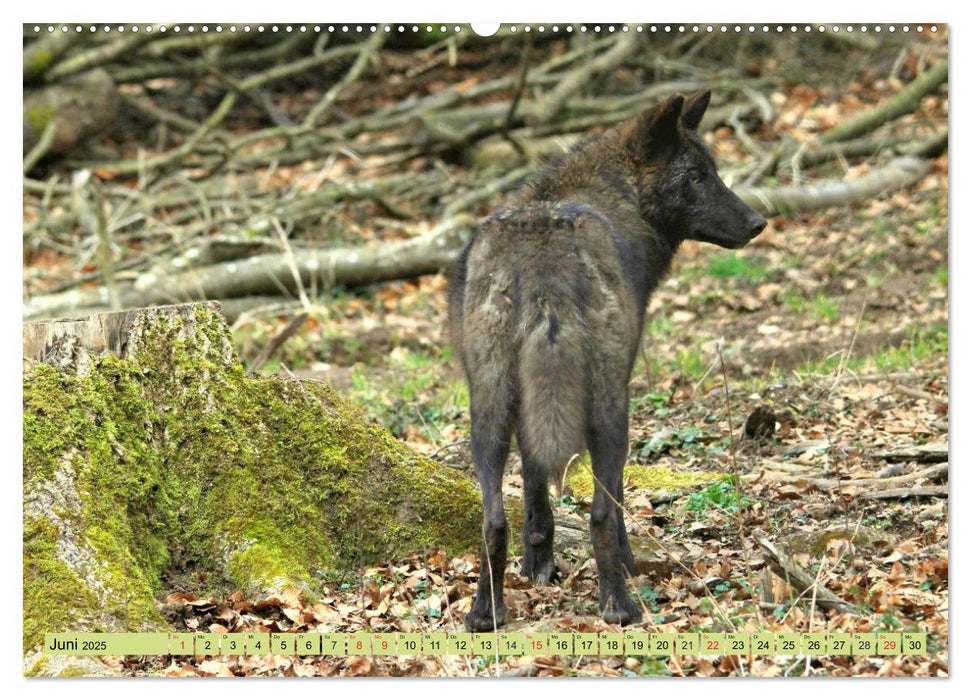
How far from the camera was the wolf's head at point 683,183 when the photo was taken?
630cm

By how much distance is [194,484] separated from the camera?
5387mm

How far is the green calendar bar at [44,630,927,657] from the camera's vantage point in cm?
417

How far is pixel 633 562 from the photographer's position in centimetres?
549

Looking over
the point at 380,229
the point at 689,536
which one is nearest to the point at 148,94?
the point at 380,229

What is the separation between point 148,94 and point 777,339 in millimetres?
10358

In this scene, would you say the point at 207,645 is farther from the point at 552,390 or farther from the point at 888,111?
the point at 888,111

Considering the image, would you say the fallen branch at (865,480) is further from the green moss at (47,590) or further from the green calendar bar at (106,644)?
the green moss at (47,590)

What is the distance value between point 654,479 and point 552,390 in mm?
2364

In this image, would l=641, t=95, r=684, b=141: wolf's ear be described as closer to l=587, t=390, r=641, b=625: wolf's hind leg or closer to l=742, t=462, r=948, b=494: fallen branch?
l=587, t=390, r=641, b=625: wolf's hind leg

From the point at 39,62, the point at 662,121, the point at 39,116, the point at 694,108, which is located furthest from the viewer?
the point at 39,116

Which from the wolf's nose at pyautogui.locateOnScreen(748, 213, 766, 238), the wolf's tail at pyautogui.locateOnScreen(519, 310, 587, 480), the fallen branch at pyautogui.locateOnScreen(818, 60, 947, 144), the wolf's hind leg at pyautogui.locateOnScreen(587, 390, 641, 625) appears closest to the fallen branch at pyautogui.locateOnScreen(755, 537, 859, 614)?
the wolf's hind leg at pyautogui.locateOnScreen(587, 390, 641, 625)

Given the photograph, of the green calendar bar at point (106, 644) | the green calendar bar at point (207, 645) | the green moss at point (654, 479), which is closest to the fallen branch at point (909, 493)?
the green moss at point (654, 479)

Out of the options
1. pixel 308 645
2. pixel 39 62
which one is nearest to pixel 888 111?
pixel 39 62

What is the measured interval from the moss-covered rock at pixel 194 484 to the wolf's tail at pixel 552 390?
4.28 feet
